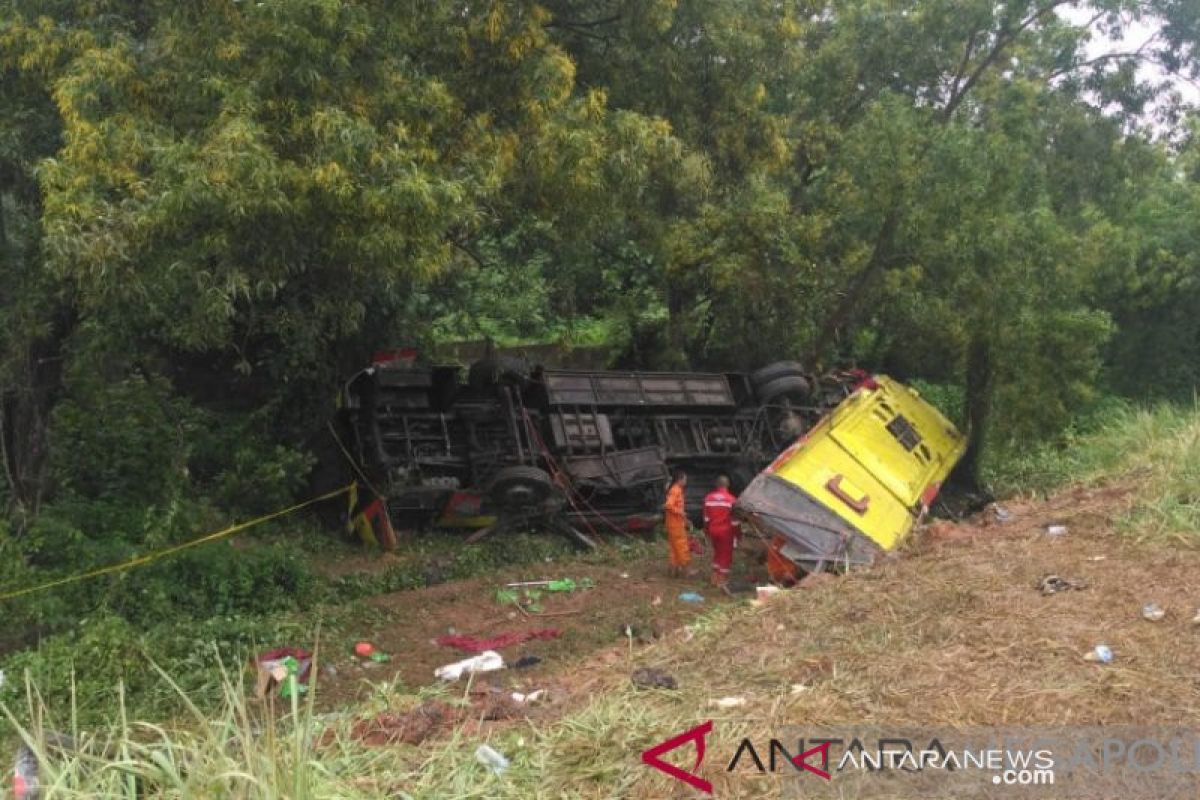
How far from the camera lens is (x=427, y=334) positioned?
15.0 meters

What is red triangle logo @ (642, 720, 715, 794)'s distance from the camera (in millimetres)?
4297

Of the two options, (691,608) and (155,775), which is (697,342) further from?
(155,775)

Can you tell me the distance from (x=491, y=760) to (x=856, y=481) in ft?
24.3

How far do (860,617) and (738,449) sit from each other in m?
7.68

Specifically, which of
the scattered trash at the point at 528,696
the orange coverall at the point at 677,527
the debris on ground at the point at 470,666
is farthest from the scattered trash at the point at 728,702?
the orange coverall at the point at 677,527

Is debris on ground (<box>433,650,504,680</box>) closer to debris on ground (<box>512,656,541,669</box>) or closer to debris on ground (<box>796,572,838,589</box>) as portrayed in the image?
debris on ground (<box>512,656,541,669</box>)

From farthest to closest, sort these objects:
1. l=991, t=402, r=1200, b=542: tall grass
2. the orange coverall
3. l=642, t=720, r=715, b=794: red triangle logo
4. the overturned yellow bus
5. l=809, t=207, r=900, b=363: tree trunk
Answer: l=809, t=207, r=900, b=363: tree trunk → the orange coverall → the overturned yellow bus → l=991, t=402, r=1200, b=542: tall grass → l=642, t=720, r=715, b=794: red triangle logo

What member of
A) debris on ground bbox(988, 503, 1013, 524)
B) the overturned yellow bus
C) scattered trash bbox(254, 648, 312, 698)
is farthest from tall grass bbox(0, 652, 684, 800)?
debris on ground bbox(988, 503, 1013, 524)

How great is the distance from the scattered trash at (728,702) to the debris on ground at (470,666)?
10.0 feet

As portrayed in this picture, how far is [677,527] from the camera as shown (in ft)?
→ 37.9

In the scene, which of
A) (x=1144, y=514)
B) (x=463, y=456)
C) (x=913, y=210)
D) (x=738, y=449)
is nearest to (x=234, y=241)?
(x=463, y=456)

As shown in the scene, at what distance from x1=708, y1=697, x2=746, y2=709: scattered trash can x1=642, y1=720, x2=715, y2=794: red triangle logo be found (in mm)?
346

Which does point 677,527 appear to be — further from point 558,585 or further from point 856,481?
point 856,481

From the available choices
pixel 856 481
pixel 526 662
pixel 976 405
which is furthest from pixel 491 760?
pixel 976 405
